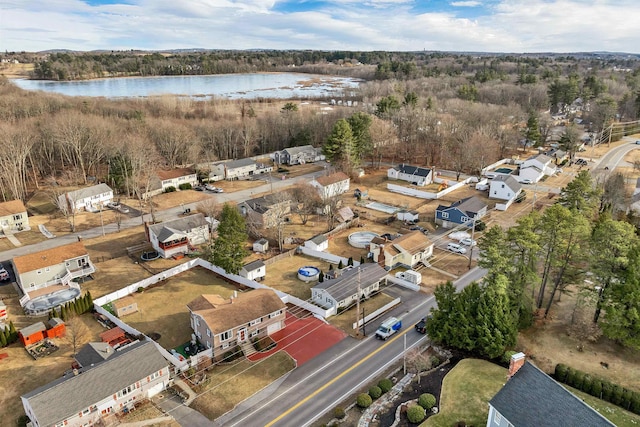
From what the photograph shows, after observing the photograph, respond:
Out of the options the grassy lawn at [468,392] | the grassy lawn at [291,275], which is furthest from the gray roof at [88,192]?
the grassy lawn at [468,392]

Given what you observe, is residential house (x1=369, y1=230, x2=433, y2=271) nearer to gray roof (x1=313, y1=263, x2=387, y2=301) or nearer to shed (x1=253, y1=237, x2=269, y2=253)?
gray roof (x1=313, y1=263, x2=387, y2=301)

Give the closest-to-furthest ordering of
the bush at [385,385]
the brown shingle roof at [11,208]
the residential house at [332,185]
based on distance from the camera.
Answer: the bush at [385,385], the brown shingle roof at [11,208], the residential house at [332,185]

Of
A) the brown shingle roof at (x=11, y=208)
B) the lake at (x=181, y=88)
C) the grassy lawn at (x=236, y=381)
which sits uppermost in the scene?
the lake at (x=181, y=88)

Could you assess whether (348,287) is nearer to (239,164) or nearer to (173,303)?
(173,303)

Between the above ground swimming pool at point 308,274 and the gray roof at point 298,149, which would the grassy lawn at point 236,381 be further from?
the gray roof at point 298,149

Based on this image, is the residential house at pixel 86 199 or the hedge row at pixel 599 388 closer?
the hedge row at pixel 599 388

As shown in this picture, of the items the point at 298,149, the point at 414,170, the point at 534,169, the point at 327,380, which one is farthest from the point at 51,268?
the point at 534,169

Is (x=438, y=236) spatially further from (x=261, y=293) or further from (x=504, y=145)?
(x=504, y=145)
